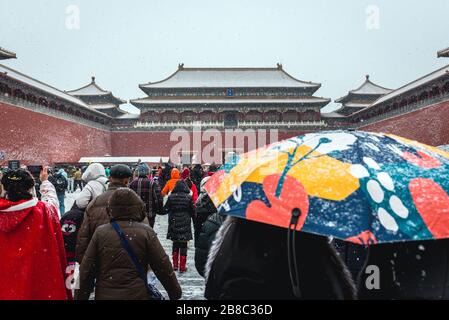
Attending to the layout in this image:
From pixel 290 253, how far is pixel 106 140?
97.1 feet

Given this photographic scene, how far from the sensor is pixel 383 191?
5.48 feet

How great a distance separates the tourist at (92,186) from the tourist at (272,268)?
80.0 inches

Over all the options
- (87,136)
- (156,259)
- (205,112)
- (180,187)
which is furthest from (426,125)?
(156,259)

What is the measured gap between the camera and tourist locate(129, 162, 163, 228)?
4863mm

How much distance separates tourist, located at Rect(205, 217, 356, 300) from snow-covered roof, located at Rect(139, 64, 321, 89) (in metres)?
29.7

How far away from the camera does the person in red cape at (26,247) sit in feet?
8.34

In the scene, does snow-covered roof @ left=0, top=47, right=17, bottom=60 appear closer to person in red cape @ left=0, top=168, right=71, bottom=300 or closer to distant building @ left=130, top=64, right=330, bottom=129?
distant building @ left=130, top=64, right=330, bottom=129

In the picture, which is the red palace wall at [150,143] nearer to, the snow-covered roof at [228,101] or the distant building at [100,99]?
the snow-covered roof at [228,101]

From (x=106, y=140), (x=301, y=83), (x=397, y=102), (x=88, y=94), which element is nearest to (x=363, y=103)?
(x=301, y=83)

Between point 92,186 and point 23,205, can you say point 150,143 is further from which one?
point 23,205

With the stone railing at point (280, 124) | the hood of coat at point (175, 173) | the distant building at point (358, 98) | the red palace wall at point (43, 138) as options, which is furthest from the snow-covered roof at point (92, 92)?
the hood of coat at point (175, 173)

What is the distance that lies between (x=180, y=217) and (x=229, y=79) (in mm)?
28371
